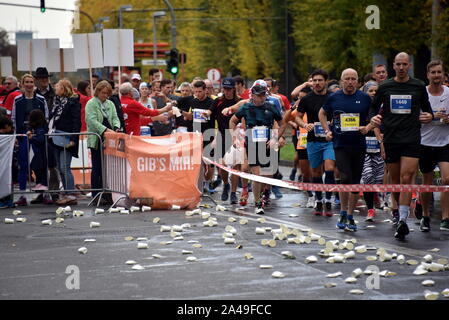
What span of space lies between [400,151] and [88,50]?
10.5 meters

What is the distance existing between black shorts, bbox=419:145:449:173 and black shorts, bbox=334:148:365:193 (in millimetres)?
757

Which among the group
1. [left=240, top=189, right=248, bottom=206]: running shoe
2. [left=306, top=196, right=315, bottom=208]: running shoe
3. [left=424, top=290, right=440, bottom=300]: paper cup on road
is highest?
[left=424, top=290, right=440, bottom=300]: paper cup on road

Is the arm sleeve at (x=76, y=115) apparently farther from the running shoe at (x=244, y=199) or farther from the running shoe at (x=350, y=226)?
the running shoe at (x=350, y=226)

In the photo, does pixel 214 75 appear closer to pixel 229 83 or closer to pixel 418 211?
pixel 229 83

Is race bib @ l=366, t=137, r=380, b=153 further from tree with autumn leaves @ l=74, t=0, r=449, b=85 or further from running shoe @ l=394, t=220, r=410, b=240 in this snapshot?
tree with autumn leaves @ l=74, t=0, r=449, b=85

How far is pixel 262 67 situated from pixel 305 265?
48.8 meters

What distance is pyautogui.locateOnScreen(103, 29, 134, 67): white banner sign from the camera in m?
21.5

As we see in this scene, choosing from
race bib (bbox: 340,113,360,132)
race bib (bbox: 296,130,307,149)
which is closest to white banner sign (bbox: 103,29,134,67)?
race bib (bbox: 296,130,307,149)

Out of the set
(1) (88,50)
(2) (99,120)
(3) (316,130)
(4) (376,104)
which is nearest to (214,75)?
(1) (88,50)

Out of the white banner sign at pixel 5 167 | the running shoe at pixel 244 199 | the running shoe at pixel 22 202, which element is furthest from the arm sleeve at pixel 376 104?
the running shoe at pixel 22 202

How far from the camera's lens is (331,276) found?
9227mm

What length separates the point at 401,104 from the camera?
1239cm
